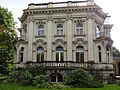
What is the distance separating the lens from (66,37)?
112 feet

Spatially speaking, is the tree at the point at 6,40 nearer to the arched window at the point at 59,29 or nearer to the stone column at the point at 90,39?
the arched window at the point at 59,29

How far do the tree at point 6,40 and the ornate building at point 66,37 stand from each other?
3.84ft

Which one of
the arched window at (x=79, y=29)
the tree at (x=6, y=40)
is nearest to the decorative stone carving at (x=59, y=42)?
the arched window at (x=79, y=29)

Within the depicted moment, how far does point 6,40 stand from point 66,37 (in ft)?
27.8

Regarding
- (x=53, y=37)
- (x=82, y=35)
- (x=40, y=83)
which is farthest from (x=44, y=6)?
(x=40, y=83)

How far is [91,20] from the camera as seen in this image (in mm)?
Result: 33906

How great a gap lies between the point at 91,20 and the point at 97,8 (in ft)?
6.37

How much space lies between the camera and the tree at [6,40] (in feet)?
112

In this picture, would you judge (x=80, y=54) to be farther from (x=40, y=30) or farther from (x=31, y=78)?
(x=31, y=78)

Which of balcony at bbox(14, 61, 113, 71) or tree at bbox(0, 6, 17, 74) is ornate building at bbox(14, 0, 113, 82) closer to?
balcony at bbox(14, 61, 113, 71)

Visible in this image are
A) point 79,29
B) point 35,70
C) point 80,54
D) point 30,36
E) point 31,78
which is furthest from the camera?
point 30,36

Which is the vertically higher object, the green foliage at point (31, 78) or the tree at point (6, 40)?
the tree at point (6, 40)

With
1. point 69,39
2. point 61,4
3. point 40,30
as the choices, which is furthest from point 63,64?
point 61,4

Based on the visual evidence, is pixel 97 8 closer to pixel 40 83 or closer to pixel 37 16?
pixel 37 16
